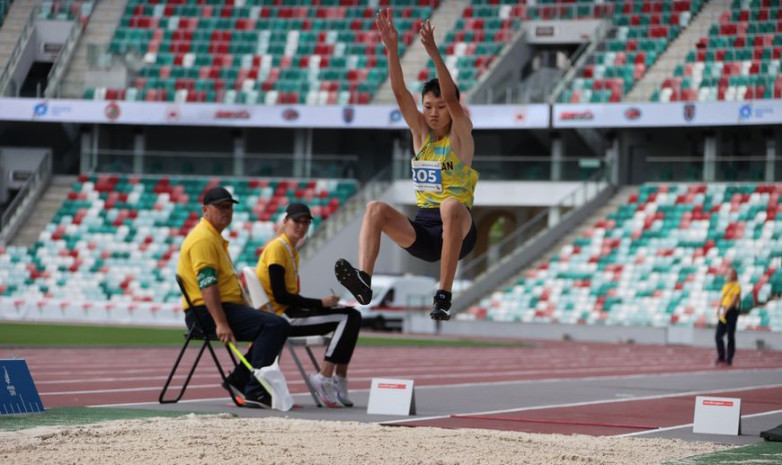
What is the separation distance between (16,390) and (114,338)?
568 inches

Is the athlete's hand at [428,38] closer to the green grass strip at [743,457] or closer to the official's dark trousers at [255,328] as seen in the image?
the green grass strip at [743,457]

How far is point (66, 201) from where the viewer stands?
37500 millimetres

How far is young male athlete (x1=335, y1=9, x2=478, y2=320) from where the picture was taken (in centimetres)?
824

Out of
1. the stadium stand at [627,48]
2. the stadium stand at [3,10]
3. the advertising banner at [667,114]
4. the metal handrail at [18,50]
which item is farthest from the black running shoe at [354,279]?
the stadium stand at [3,10]

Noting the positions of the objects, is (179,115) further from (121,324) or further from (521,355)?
(521,355)

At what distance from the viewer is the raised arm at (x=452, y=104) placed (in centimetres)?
817

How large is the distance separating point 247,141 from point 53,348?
22.7 metres

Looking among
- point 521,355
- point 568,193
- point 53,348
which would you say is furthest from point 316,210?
point 53,348

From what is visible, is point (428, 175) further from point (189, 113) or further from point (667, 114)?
point (189, 113)

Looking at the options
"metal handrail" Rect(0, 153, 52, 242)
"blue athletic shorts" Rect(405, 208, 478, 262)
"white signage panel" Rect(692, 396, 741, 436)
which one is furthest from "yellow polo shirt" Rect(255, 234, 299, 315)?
"metal handrail" Rect(0, 153, 52, 242)

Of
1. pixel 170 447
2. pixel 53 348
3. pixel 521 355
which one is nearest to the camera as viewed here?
pixel 170 447

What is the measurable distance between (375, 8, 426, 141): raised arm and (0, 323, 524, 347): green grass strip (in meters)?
11.6

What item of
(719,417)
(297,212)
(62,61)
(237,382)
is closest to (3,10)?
(62,61)

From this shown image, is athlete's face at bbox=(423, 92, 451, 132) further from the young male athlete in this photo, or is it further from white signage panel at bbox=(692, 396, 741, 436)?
white signage panel at bbox=(692, 396, 741, 436)
